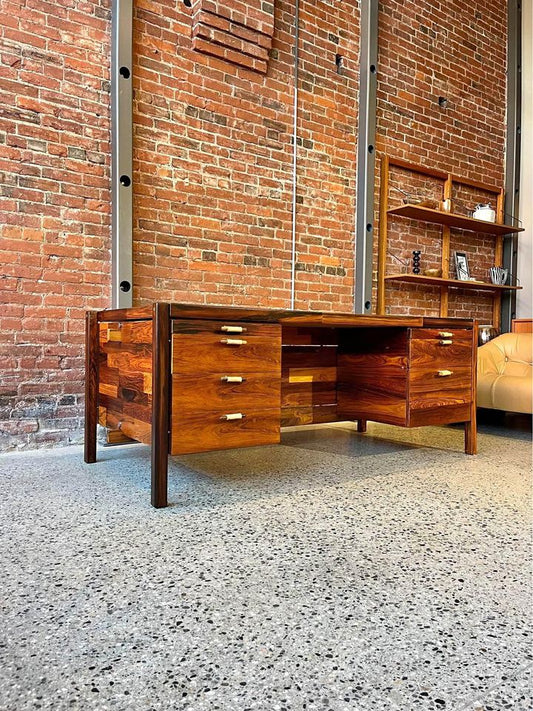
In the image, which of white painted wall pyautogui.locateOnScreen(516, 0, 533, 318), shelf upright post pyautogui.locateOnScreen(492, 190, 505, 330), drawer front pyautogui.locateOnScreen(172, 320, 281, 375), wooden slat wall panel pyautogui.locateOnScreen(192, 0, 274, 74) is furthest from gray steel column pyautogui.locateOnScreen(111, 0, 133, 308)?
white painted wall pyautogui.locateOnScreen(516, 0, 533, 318)

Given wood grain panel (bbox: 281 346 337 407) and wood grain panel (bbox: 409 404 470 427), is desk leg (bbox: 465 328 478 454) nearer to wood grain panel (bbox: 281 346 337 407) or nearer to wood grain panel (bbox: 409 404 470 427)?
wood grain panel (bbox: 409 404 470 427)

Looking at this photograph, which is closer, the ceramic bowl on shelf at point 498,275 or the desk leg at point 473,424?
the desk leg at point 473,424

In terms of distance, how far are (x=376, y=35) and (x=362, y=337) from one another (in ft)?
9.05

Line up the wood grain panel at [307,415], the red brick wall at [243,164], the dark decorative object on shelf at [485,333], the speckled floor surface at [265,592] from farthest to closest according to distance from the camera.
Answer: the dark decorative object on shelf at [485,333]
the red brick wall at [243,164]
the wood grain panel at [307,415]
the speckled floor surface at [265,592]

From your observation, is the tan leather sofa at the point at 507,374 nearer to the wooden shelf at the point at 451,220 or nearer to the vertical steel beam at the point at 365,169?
the vertical steel beam at the point at 365,169

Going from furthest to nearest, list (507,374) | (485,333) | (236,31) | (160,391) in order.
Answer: (485,333) < (507,374) < (236,31) < (160,391)

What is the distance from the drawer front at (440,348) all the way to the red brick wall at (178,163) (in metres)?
1.28

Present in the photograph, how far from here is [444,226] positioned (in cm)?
467

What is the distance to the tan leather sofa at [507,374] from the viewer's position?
131 inches

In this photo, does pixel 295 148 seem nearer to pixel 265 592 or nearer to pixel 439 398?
pixel 439 398

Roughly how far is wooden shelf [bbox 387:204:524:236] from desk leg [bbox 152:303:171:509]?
291cm

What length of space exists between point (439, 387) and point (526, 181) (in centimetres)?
370

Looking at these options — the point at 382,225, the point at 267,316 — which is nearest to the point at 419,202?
the point at 382,225

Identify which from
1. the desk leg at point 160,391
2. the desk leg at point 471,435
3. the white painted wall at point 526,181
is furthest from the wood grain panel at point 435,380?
the white painted wall at point 526,181
